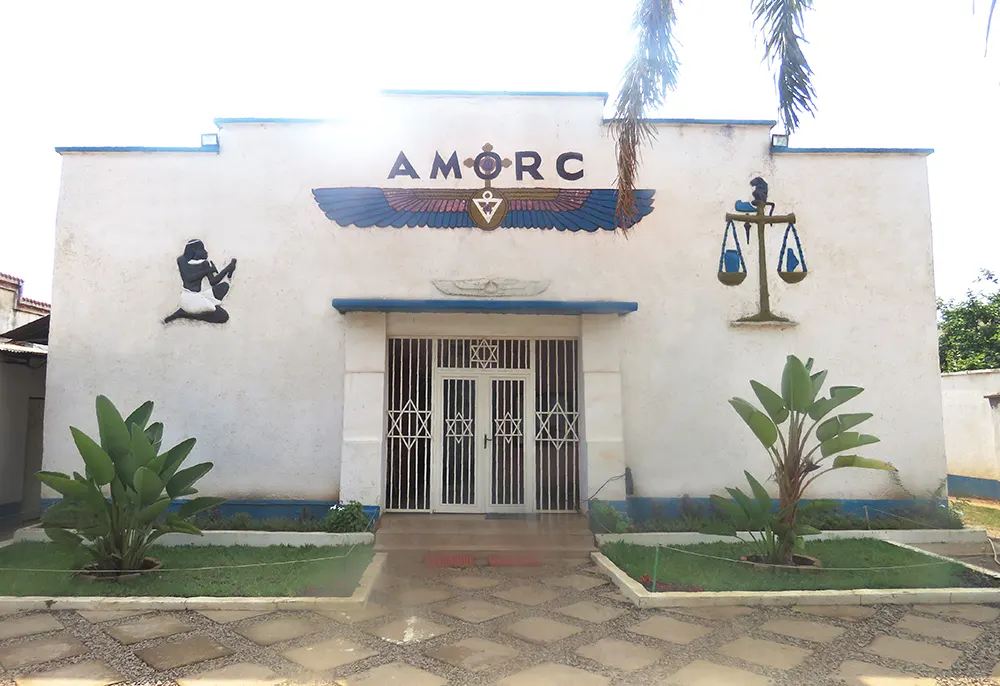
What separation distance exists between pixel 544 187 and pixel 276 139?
362 cm

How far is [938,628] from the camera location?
4.76m

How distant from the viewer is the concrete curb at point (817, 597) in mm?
5227

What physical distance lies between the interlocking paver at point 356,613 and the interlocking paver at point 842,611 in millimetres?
3356

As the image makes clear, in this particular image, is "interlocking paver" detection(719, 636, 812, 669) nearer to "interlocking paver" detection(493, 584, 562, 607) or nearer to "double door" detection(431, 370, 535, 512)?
"interlocking paver" detection(493, 584, 562, 607)

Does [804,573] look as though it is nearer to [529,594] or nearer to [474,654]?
[529,594]

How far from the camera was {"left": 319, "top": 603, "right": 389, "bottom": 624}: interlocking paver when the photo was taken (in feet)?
16.3

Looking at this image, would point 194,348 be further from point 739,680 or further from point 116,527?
point 739,680

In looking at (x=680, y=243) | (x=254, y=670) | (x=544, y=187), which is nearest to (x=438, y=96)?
(x=544, y=187)

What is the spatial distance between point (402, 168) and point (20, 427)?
6751mm

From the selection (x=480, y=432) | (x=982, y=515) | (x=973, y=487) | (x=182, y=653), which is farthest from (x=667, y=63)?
(x=973, y=487)

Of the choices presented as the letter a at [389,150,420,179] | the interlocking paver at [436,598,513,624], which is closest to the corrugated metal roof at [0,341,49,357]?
the letter a at [389,150,420,179]

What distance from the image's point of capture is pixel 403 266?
8.36 meters

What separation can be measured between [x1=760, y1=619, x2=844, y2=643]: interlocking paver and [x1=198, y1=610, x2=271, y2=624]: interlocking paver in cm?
A: 386

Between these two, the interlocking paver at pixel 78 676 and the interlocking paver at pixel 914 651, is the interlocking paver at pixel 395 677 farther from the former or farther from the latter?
the interlocking paver at pixel 914 651
